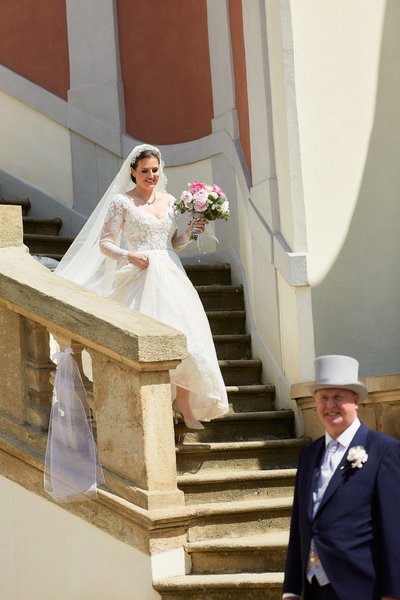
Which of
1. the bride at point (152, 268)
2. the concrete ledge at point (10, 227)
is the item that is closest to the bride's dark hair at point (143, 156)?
the bride at point (152, 268)

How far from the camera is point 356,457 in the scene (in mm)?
4426

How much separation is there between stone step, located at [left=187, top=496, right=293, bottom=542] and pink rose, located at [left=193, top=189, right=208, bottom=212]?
1762 millimetres

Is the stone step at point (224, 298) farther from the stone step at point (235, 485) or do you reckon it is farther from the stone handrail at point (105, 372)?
the stone handrail at point (105, 372)

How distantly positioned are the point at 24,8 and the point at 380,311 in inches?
199

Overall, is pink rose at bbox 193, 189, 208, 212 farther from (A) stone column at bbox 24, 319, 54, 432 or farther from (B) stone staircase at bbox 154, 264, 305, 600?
(A) stone column at bbox 24, 319, 54, 432

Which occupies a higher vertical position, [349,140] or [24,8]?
[24,8]

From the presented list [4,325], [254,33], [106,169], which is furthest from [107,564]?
[106,169]

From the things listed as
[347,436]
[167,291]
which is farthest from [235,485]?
[347,436]

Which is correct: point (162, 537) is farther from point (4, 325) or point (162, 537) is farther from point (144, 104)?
point (144, 104)

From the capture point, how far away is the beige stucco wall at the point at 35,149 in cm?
1097

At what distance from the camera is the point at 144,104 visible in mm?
10805

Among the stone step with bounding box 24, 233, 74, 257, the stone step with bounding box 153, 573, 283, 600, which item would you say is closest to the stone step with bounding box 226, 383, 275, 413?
the stone step with bounding box 153, 573, 283, 600

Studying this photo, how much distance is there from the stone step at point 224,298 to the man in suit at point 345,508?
443 cm

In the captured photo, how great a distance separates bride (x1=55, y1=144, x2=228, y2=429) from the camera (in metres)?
7.12
